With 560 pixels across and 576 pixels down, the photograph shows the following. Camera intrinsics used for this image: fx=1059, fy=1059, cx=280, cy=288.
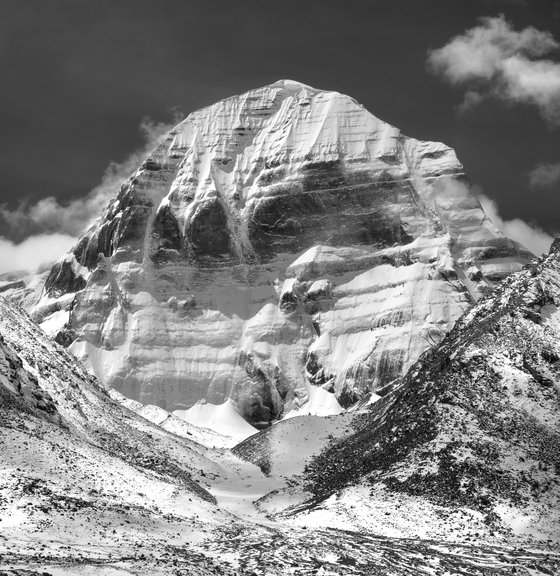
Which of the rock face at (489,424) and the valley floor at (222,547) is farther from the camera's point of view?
the rock face at (489,424)

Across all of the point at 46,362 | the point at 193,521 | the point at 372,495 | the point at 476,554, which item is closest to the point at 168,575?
the point at 193,521

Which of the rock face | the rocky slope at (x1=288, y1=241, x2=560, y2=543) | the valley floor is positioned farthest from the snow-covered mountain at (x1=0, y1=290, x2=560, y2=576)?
the rock face

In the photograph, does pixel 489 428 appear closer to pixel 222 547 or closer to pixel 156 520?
pixel 156 520

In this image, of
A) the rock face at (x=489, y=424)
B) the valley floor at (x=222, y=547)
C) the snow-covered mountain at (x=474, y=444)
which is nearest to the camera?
the valley floor at (x=222, y=547)

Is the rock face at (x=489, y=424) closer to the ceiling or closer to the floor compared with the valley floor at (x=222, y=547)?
closer to the ceiling

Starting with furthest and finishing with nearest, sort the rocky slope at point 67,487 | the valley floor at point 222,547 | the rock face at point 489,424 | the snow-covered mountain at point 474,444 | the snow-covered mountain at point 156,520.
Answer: the rock face at point 489,424, the snow-covered mountain at point 474,444, the rocky slope at point 67,487, the snow-covered mountain at point 156,520, the valley floor at point 222,547

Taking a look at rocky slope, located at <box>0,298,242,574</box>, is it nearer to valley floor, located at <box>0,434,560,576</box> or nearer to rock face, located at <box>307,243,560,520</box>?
valley floor, located at <box>0,434,560,576</box>

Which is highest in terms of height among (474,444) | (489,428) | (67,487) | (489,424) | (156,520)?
(489,424)

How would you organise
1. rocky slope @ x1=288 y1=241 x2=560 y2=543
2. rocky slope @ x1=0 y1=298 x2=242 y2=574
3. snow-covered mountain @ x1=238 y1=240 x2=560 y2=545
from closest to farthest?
1. rocky slope @ x1=0 y1=298 x2=242 y2=574
2. snow-covered mountain @ x1=238 y1=240 x2=560 y2=545
3. rocky slope @ x1=288 y1=241 x2=560 y2=543

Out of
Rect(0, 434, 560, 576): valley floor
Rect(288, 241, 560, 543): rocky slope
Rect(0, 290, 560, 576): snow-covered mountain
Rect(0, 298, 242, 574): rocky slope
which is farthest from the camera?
Rect(288, 241, 560, 543): rocky slope

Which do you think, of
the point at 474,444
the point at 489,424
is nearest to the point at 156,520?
the point at 474,444

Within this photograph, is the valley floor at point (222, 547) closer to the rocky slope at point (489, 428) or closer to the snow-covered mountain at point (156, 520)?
the snow-covered mountain at point (156, 520)

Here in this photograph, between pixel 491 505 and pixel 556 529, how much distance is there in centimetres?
603

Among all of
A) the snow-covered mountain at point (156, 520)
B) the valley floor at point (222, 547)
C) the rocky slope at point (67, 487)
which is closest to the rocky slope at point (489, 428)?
the snow-covered mountain at point (156, 520)
